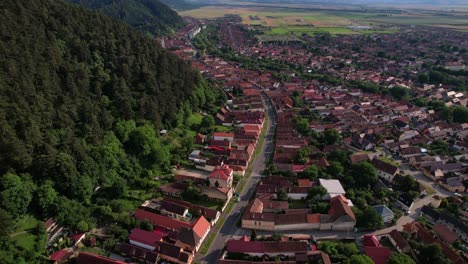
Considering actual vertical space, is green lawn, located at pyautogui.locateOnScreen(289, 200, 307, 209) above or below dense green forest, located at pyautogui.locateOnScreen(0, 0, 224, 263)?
below

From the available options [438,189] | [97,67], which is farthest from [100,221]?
[438,189]

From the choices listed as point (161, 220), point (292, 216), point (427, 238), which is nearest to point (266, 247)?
point (292, 216)

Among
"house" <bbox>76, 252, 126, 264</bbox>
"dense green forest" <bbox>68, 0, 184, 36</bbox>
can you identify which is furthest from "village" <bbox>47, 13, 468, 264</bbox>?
"dense green forest" <bbox>68, 0, 184, 36</bbox>

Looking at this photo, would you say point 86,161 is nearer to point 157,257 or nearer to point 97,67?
point 157,257

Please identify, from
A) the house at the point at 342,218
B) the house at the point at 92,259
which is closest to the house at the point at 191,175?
the house at the point at 92,259

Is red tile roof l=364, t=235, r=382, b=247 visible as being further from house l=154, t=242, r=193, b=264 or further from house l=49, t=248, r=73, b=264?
house l=49, t=248, r=73, b=264

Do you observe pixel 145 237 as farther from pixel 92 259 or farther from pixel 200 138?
pixel 200 138

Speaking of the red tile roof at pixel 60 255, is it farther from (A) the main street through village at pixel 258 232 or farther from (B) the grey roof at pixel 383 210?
(B) the grey roof at pixel 383 210
